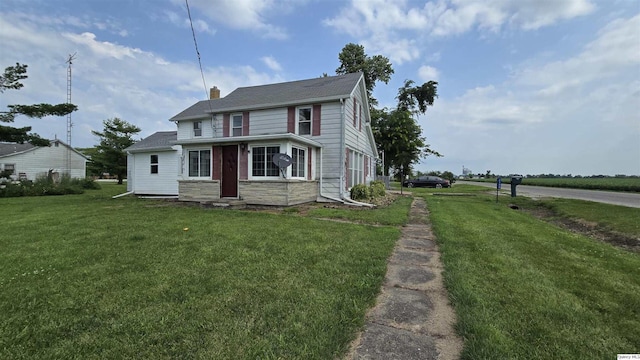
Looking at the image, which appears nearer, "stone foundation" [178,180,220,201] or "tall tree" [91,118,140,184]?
"stone foundation" [178,180,220,201]

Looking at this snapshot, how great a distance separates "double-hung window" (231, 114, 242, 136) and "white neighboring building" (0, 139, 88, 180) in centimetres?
2451

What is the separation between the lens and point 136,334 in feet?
7.60

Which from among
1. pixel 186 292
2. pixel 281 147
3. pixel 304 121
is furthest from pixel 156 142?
pixel 186 292

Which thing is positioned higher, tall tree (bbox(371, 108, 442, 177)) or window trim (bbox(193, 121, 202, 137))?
tall tree (bbox(371, 108, 442, 177))

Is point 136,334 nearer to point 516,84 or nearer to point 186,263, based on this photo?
point 186,263

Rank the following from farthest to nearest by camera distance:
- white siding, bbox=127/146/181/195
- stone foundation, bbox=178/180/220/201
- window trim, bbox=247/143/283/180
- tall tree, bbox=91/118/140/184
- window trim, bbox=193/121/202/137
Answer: tall tree, bbox=91/118/140/184, white siding, bbox=127/146/181/195, window trim, bbox=193/121/202/137, stone foundation, bbox=178/180/220/201, window trim, bbox=247/143/283/180

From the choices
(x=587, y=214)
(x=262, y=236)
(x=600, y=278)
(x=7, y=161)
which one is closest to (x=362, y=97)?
(x=587, y=214)

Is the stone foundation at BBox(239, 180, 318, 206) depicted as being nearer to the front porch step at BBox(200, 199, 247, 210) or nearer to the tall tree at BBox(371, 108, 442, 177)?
the front porch step at BBox(200, 199, 247, 210)

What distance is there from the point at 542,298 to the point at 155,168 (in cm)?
1920

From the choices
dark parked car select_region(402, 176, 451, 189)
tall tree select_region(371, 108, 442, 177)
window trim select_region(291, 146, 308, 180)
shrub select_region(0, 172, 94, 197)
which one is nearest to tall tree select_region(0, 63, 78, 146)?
shrub select_region(0, 172, 94, 197)

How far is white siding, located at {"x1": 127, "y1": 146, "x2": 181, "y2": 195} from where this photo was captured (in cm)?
1662

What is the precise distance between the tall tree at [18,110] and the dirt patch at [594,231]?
27048 millimetres

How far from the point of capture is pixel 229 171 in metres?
12.1

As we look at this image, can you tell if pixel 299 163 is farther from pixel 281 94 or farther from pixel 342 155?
pixel 281 94
